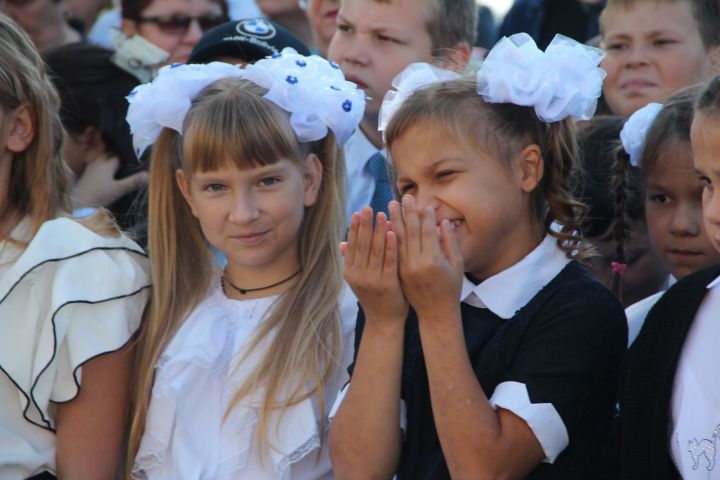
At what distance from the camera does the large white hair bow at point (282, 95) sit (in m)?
3.47

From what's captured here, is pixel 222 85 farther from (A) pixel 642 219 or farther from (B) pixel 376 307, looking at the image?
(A) pixel 642 219

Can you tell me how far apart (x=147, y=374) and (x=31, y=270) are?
463 mm

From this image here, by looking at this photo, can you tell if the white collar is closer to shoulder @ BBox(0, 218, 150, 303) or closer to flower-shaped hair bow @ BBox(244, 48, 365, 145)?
flower-shaped hair bow @ BBox(244, 48, 365, 145)

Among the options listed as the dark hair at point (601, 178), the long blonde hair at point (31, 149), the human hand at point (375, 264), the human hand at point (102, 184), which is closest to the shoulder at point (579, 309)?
the human hand at point (375, 264)

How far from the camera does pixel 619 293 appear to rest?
12.4 feet

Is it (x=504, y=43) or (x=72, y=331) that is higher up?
(x=504, y=43)

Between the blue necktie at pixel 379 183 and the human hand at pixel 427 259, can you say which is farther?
the blue necktie at pixel 379 183

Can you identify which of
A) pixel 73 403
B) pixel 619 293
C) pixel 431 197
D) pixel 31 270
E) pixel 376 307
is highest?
pixel 431 197

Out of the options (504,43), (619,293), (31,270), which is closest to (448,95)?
(504,43)

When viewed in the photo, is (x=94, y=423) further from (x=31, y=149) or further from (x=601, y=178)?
(x=601, y=178)

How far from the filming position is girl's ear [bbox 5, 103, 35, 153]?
143 inches

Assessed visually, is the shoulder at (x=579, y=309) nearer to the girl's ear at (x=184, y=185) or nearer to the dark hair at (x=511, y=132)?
the dark hair at (x=511, y=132)

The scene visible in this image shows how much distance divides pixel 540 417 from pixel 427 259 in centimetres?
46

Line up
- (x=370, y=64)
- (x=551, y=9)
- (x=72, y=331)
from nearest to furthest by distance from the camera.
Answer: (x=72, y=331)
(x=370, y=64)
(x=551, y=9)
